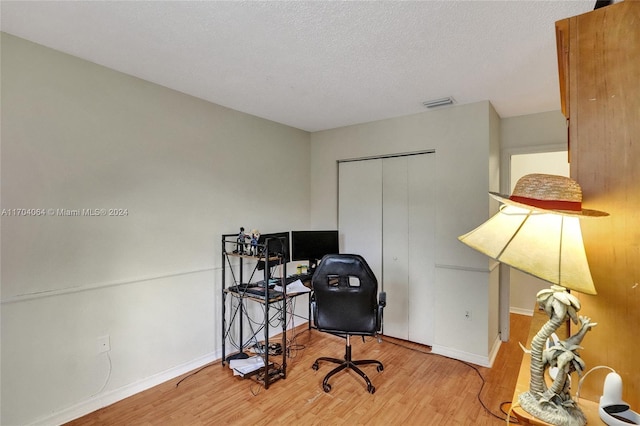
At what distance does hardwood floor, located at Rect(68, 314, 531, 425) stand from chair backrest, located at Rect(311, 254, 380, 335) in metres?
0.50

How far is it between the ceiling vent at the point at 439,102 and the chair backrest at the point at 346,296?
5.56 feet

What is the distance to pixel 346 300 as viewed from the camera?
100 inches

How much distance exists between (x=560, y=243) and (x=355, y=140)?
3062 mm

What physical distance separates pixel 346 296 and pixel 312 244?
1153mm

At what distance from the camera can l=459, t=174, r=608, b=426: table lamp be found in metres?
0.92

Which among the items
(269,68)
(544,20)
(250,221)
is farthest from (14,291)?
(544,20)

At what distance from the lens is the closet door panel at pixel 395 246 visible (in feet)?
11.6

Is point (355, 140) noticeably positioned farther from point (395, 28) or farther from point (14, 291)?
point (14, 291)

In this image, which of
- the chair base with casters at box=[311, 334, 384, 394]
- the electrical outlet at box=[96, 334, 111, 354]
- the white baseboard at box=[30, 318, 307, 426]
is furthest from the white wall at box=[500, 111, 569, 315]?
the electrical outlet at box=[96, 334, 111, 354]

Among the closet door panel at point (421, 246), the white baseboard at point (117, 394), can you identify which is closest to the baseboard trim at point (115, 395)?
the white baseboard at point (117, 394)

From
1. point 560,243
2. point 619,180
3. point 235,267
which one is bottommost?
point 235,267

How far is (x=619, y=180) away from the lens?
104 centimetres

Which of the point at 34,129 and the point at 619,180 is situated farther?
the point at 34,129

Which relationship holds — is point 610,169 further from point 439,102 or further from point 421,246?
point 421,246
